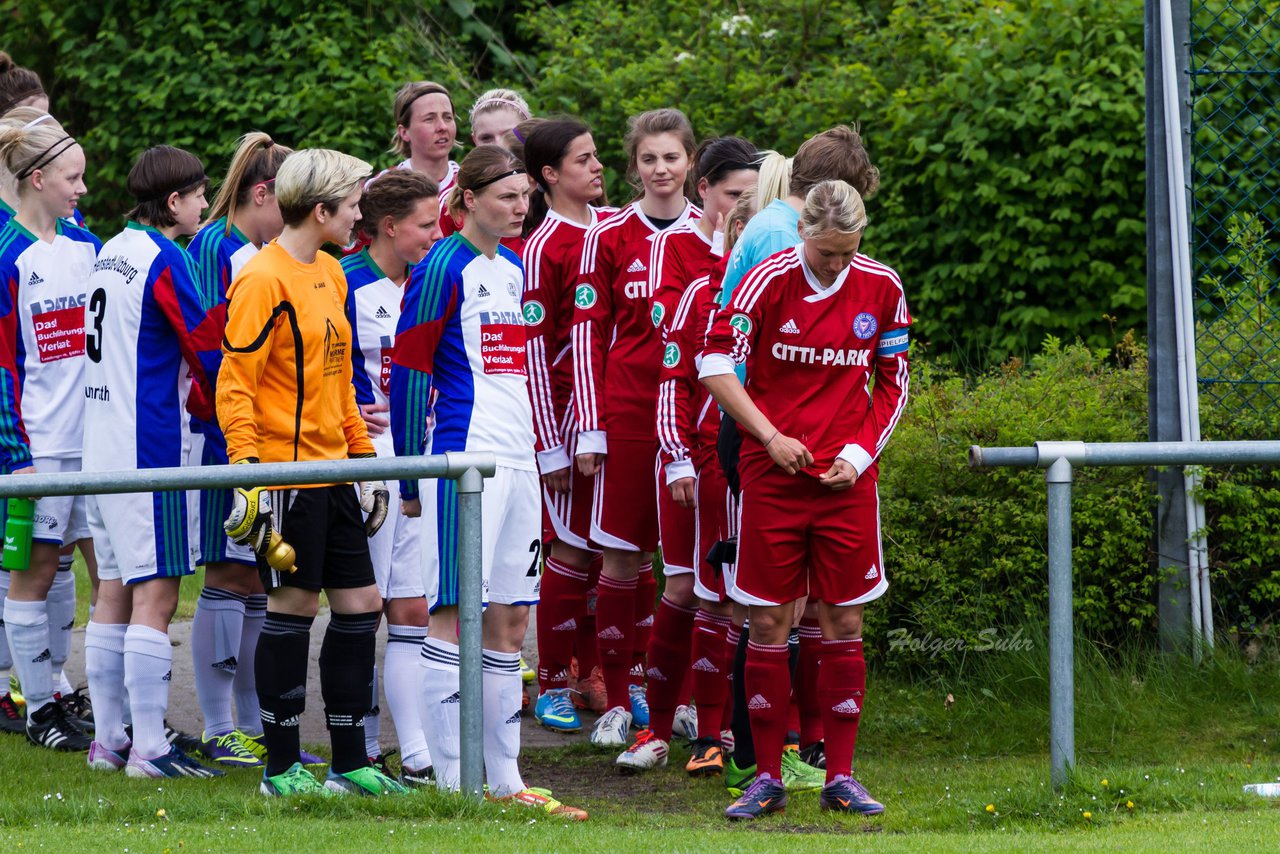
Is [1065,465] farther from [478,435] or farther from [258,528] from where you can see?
[258,528]

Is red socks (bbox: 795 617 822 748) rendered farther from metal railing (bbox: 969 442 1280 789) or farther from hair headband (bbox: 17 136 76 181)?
hair headband (bbox: 17 136 76 181)

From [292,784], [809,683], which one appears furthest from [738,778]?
[292,784]

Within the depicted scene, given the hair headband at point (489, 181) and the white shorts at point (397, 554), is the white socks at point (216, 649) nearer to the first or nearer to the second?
the white shorts at point (397, 554)

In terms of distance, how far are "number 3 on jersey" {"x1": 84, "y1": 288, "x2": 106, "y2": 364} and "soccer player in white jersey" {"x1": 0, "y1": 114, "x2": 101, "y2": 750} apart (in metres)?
0.45

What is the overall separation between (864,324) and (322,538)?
1836mm

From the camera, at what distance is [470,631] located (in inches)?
198

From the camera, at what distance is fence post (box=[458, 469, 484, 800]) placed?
16.4 feet

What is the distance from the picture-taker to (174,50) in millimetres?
13070

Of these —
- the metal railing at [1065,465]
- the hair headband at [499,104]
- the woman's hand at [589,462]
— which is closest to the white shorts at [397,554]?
the woman's hand at [589,462]

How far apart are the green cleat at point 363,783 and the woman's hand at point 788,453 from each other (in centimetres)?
157

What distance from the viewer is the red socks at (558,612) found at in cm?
697

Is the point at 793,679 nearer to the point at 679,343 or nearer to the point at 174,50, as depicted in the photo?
the point at 679,343

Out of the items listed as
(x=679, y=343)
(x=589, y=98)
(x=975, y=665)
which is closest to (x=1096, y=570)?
(x=975, y=665)

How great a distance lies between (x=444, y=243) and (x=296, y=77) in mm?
7766
